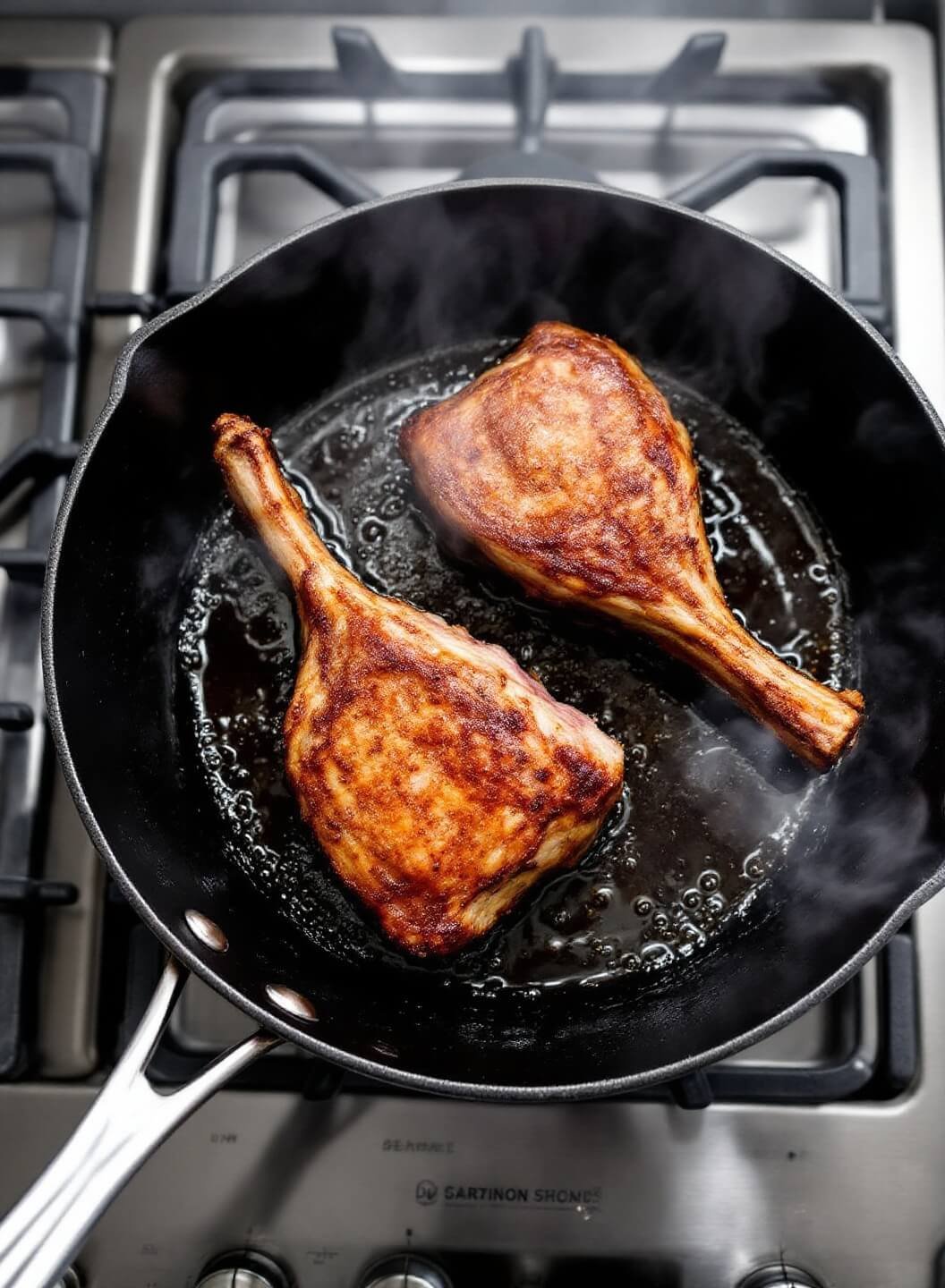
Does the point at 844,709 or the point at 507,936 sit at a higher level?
the point at 844,709

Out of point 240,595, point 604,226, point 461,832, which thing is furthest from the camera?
point 240,595

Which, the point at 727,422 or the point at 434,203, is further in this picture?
the point at 727,422

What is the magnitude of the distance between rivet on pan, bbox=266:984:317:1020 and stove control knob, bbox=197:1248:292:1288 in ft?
0.99

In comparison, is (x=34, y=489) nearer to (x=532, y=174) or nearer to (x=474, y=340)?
(x=474, y=340)

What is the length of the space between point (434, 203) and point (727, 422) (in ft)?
1.61

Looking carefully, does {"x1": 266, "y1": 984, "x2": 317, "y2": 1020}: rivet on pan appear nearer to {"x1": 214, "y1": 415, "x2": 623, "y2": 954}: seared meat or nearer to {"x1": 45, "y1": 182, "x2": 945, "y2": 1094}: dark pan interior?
{"x1": 45, "y1": 182, "x2": 945, "y2": 1094}: dark pan interior

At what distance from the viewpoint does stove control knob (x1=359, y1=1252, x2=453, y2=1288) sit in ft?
4.16

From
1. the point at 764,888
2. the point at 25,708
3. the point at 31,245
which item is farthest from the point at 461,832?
the point at 31,245

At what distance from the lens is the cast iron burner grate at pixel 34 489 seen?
132 centimetres

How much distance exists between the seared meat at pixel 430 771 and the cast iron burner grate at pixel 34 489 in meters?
0.33

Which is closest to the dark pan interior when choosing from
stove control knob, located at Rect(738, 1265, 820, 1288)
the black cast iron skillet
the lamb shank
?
the black cast iron skillet

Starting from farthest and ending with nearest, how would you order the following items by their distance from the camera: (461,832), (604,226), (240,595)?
(240,595) → (604,226) → (461,832)

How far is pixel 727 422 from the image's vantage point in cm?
153

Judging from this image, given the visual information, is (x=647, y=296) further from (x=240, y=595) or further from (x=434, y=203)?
(x=240, y=595)
